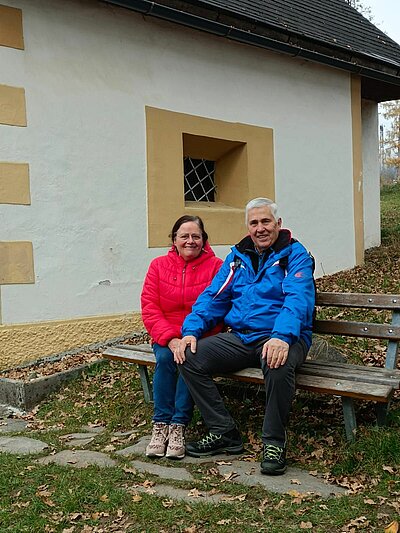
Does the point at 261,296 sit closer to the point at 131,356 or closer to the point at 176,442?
the point at 176,442

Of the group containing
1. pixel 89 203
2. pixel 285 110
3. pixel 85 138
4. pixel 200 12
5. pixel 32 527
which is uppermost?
pixel 200 12

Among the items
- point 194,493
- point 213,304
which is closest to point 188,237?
point 213,304

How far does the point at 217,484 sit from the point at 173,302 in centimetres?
130

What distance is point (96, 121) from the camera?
6.60 meters

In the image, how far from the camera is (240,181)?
8094 millimetres

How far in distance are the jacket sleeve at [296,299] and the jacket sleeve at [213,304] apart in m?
0.44

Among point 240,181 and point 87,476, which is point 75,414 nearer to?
point 87,476

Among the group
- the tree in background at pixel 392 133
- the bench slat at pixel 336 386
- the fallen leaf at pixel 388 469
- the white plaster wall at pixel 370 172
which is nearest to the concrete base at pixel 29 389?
the bench slat at pixel 336 386

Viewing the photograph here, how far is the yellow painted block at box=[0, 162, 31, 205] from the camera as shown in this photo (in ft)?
19.6

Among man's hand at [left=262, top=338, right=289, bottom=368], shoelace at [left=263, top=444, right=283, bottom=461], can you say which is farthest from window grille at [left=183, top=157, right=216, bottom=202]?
shoelace at [left=263, top=444, right=283, bottom=461]

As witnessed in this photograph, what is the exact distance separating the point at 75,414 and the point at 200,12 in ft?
14.6

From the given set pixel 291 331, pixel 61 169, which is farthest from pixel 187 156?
pixel 291 331

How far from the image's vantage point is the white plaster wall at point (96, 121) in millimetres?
6160

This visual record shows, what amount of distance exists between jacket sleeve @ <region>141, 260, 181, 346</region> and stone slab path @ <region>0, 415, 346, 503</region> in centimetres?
70
